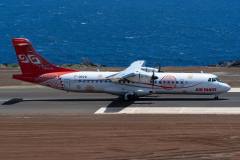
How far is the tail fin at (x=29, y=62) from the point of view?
57625mm

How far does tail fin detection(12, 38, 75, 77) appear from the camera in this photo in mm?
57625

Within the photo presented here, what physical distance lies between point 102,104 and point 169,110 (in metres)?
6.40

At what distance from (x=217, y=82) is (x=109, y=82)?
9.12 metres

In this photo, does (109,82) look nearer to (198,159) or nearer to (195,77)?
(195,77)

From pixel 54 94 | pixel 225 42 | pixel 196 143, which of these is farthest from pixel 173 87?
pixel 225 42

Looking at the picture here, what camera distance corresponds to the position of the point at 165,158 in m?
32.6

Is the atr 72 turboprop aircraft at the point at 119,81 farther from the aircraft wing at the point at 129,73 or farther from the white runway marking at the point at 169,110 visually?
the white runway marking at the point at 169,110

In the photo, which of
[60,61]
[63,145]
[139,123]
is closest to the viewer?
[63,145]

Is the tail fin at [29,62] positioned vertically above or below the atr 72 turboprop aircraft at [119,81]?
above

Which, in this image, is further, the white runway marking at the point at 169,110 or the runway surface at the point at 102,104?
the runway surface at the point at 102,104

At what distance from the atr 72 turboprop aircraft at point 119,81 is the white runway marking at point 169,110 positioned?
467 centimetres

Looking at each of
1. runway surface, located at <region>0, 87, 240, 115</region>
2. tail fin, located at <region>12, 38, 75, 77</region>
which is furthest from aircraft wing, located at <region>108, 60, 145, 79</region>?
tail fin, located at <region>12, 38, 75, 77</region>

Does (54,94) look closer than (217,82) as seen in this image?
No

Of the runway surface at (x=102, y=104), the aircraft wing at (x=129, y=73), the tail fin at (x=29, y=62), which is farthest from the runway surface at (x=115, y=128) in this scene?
the tail fin at (x=29, y=62)
